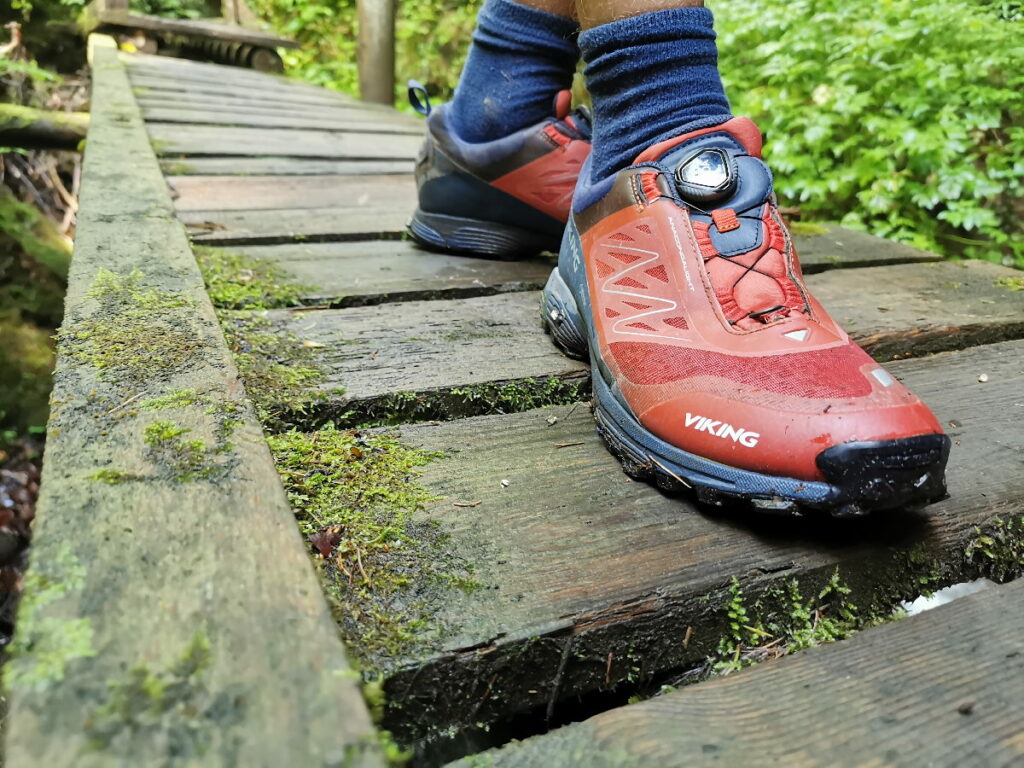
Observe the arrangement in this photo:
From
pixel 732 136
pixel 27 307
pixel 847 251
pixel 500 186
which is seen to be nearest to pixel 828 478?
pixel 732 136

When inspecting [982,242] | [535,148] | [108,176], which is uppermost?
[535,148]

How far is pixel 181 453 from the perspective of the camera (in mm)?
735

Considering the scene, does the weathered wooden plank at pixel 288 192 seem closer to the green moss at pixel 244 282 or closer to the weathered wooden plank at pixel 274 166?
the weathered wooden plank at pixel 274 166

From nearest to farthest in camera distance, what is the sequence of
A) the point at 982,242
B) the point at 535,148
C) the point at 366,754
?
the point at 366,754
the point at 535,148
the point at 982,242

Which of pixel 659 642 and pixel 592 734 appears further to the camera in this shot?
pixel 659 642

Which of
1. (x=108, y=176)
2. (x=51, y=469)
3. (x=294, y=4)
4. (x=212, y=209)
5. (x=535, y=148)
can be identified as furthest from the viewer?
(x=294, y=4)

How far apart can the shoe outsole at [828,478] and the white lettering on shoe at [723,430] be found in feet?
0.11

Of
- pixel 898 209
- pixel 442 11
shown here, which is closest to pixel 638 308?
pixel 898 209

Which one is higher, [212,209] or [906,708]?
[906,708]

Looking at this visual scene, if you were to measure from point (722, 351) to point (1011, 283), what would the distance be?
1.27 meters

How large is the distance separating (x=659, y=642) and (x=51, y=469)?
0.61m

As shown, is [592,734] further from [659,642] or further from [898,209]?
[898,209]

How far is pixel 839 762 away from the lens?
542mm

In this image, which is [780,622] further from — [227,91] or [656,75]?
[227,91]
